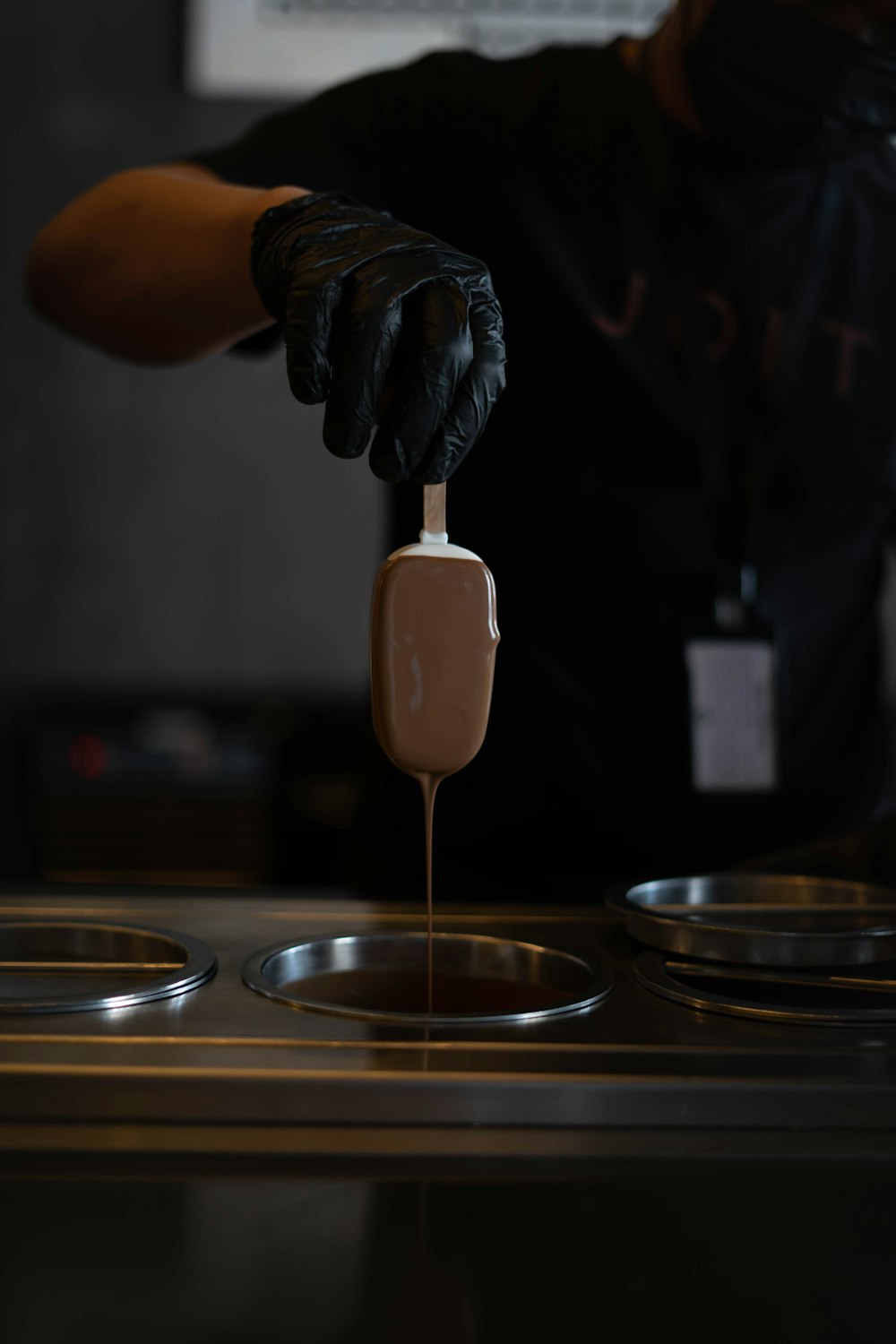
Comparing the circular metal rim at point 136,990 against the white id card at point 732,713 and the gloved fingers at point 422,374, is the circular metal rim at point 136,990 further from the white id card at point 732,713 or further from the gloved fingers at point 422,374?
the white id card at point 732,713

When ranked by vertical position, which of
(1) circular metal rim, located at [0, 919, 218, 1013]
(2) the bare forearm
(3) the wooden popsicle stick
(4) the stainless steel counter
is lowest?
(4) the stainless steel counter

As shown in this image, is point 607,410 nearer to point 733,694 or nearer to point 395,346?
point 733,694

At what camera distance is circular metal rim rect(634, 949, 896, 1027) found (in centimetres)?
82

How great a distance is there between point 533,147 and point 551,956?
3.40 feet

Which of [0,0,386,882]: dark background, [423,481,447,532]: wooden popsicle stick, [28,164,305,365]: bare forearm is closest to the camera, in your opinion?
[423,481,447,532]: wooden popsicle stick

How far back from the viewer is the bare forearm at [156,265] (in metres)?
1.30

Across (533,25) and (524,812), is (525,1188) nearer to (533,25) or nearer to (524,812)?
(524,812)

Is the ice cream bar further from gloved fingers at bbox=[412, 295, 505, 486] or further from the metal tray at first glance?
the metal tray

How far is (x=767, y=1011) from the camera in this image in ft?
2.73

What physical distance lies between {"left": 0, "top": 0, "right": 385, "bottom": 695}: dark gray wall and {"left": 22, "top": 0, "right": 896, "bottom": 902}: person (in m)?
1.84

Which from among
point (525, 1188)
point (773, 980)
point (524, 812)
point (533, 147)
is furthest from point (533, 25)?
point (525, 1188)

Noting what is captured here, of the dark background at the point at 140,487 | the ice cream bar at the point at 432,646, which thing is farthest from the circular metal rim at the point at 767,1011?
the dark background at the point at 140,487

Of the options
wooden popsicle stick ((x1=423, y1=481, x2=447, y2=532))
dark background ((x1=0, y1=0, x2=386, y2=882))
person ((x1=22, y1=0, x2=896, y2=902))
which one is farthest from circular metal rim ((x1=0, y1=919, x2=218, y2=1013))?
dark background ((x1=0, y1=0, x2=386, y2=882))

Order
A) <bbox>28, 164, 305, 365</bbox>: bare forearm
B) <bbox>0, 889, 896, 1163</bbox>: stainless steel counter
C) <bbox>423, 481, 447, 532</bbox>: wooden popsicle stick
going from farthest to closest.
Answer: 1. <bbox>28, 164, 305, 365</bbox>: bare forearm
2. <bbox>423, 481, 447, 532</bbox>: wooden popsicle stick
3. <bbox>0, 889, 896, 1163</bbox>: stainless steel counter
